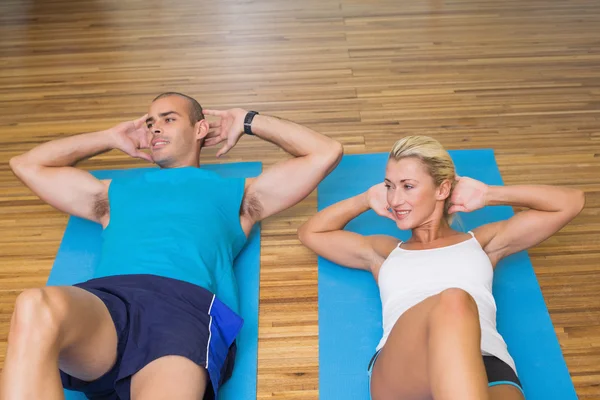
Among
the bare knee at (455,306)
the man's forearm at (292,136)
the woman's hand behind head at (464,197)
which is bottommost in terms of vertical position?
the woman's hand behind head at (464,197)

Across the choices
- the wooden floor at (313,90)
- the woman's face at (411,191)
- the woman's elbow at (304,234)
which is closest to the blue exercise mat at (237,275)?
the wooden floor at (313,90)

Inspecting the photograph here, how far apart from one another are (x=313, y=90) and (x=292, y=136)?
1.41 meters

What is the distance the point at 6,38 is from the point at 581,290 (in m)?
4.19

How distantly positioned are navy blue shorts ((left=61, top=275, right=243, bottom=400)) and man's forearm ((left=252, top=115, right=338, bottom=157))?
764mm

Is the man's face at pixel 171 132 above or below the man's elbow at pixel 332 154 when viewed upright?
above

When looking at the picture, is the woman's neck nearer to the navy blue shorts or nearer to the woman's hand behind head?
the woman's hand behind head

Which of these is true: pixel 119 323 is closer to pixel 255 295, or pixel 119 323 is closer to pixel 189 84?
pixel 255 295

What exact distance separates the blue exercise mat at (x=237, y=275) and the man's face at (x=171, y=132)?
0.46 meters

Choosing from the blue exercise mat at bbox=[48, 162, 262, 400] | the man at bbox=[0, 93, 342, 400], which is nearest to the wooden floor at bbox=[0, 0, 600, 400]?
the blue exercise mat at bbox=[48, 162, 262, 400]

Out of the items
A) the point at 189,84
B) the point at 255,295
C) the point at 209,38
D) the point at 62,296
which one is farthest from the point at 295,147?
the point at 209,38

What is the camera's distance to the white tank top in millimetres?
2436

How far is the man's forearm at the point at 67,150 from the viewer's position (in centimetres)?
317

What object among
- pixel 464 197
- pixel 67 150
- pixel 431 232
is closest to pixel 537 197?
pixel 464 197

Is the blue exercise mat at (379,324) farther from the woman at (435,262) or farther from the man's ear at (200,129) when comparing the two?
the man's ear at (200,129)
